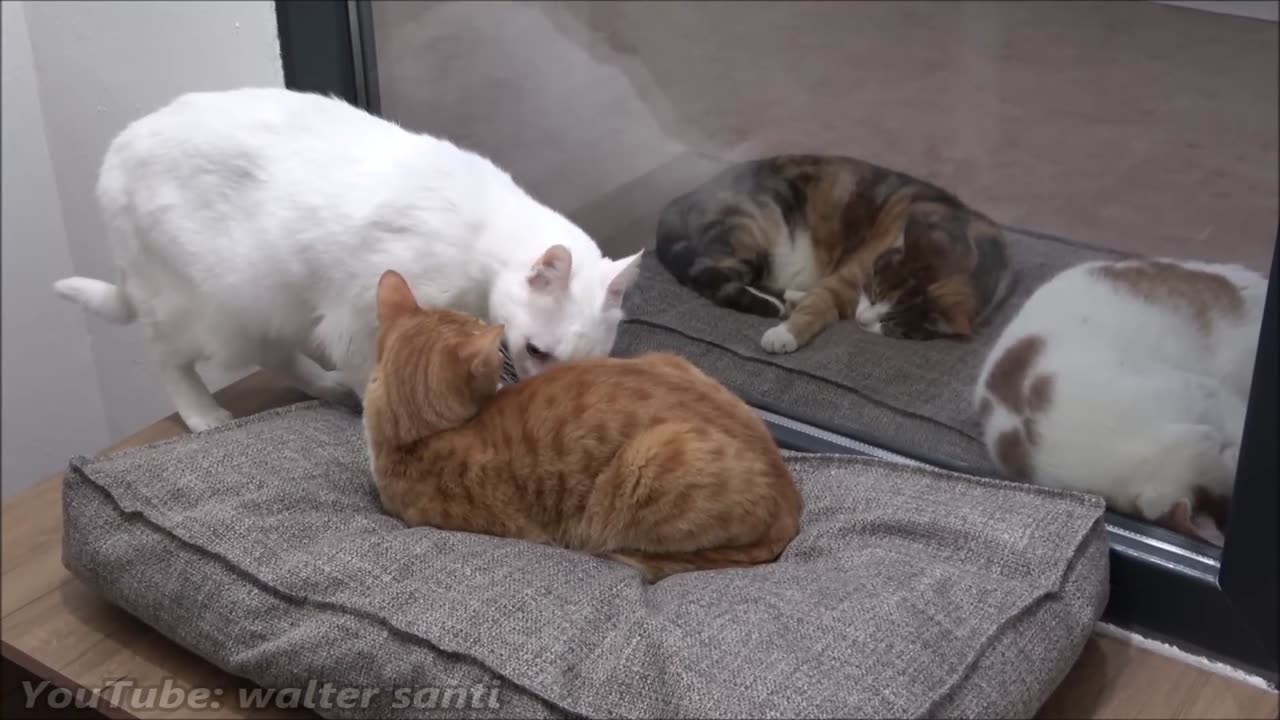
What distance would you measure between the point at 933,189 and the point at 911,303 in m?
0.17

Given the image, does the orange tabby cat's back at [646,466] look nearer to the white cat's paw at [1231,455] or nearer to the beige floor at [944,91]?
the white cat's paw at [1231,455]

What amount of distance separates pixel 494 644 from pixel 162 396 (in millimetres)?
1431

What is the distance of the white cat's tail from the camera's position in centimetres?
163

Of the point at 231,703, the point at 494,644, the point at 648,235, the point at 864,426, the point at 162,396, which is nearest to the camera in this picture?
the point at 494,644

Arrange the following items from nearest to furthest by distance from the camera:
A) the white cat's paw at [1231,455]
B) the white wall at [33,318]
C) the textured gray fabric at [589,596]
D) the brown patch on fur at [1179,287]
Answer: the textured gray fabric at [589,596] < the white cat's paw at [1231,455] < the brown patch on fur at [1179,287] < the white wall at [33,318]

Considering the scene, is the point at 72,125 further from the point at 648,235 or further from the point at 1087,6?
the point at 1087,6

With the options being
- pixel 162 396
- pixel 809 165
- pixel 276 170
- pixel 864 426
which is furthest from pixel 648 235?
pixel 162 396

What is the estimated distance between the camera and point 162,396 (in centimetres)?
231

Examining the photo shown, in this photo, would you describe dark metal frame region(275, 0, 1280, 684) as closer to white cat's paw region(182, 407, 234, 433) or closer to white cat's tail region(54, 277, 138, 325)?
white cat's paw region(182, 407, 234, 433)

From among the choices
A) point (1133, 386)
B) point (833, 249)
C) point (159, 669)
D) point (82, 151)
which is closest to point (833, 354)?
point (833, 249)

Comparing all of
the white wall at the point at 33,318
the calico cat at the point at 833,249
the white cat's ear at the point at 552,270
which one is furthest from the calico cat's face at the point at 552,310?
the white wall at the point at 33,318

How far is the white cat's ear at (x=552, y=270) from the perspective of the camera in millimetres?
1346

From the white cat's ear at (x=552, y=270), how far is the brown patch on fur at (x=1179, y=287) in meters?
0.73

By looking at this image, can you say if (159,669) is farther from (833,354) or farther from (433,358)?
(833,354)
